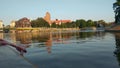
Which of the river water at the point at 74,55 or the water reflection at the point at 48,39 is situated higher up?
the river water at the point at 74,55

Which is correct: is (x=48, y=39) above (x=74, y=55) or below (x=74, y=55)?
below

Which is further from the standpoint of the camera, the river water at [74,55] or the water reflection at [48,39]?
the water reflection at [48,39]

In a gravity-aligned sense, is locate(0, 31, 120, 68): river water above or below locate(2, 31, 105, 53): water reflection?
above

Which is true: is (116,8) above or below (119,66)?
above

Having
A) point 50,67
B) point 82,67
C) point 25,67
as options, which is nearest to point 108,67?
point 82,67

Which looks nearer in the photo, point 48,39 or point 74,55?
point 74,55

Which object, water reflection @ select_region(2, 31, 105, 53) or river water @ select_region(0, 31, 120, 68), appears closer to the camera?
river water @ select_region(0, 31, 120, 68)

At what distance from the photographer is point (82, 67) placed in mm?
15141

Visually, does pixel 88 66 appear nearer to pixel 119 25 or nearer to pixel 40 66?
pixel 40 66

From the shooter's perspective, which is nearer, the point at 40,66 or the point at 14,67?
the point at 14,67

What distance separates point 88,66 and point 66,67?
69.2 inches

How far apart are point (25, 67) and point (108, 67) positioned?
6058 millimetres

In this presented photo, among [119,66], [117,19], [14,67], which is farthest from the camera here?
[117,19]

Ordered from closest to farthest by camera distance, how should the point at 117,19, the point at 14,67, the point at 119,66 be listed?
the point at 14,67 → the point at 119,66 → the point at 117,19
